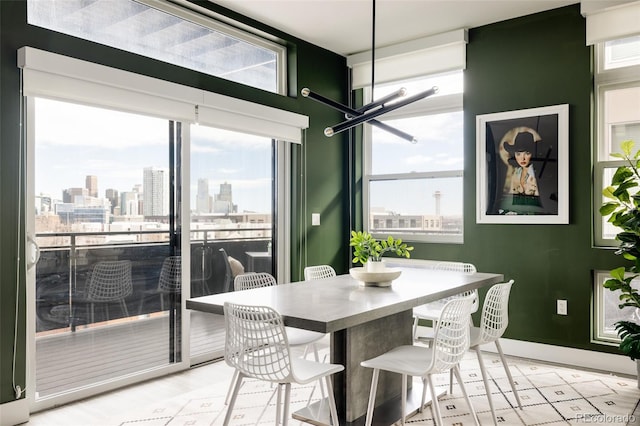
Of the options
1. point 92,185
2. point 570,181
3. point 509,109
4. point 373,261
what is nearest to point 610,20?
point 509,109

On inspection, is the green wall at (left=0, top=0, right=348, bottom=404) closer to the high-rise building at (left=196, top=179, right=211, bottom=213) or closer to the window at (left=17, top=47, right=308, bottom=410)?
the window at (left=17, top=47, right=308, bottom=410)

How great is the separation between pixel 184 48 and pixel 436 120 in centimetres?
238

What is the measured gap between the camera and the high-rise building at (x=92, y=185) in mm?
3363

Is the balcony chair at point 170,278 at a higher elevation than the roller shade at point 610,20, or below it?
below

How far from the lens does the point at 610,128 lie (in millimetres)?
4039

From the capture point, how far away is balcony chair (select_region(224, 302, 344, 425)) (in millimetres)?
2232

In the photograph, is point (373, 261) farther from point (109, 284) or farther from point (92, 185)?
point (92, 185)

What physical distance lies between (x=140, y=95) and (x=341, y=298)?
6.42 ft

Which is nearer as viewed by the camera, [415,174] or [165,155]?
[165,155]

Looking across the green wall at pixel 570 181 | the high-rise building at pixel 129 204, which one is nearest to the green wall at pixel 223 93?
the high-rise building at pixel 129 204

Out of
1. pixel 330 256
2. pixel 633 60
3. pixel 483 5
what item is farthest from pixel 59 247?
pixel 633 60

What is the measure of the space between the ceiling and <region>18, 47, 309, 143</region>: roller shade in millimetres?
748

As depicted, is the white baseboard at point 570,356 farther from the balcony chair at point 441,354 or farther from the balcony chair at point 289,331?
the balcony chair at point 441,354

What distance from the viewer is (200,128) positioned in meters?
4.07
